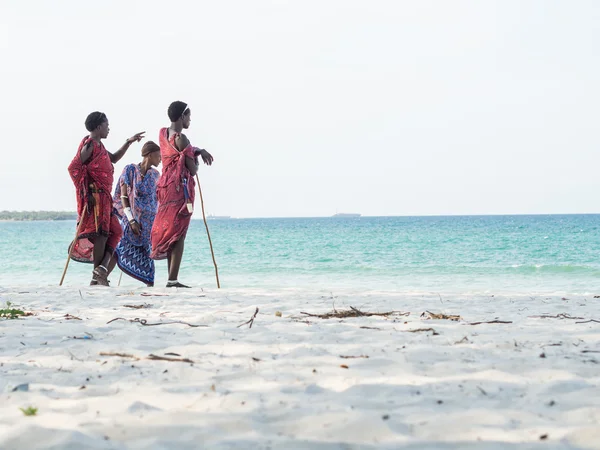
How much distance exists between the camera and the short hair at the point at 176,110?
6.93 meters

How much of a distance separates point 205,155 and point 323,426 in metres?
5.14

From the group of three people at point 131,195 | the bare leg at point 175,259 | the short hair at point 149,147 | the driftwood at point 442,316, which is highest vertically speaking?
the short hair at point 149,147

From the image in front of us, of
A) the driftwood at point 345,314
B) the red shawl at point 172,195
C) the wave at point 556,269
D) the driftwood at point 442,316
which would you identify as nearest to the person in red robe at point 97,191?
the red shawl at point 172,195

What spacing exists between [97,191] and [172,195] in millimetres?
856

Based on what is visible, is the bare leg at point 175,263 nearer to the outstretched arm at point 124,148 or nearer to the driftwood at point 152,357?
the outstretched arm at point 124,148

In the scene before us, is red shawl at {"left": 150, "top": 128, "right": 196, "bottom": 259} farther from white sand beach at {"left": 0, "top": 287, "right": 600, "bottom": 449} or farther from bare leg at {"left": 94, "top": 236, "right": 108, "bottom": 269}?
white sand beach at {"left": 0, "top": 287, "right": 600, "bottom": 449}

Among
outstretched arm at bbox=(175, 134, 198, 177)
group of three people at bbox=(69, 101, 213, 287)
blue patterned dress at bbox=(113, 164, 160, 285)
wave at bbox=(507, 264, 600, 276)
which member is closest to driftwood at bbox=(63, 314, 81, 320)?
group of three people at bbox=(69, 101, 213, 287)

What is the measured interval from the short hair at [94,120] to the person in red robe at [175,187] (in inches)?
25.7

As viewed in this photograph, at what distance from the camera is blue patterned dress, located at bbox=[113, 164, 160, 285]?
757 cm

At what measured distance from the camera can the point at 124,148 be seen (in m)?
7.21

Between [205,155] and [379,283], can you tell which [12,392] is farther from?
[379,283]

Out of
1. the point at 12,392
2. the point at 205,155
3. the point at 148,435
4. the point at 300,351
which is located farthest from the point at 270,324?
the point at 205,155

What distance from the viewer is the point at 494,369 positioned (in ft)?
8.84

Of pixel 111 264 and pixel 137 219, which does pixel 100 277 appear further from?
pixel 137 219
